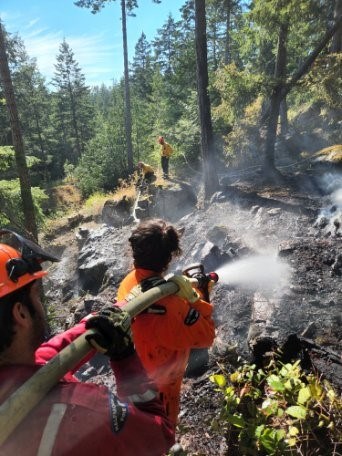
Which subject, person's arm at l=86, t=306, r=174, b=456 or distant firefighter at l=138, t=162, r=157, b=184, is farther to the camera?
distant firefighter at l=138, t=162, r=157, b=184

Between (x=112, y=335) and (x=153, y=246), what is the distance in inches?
50.8

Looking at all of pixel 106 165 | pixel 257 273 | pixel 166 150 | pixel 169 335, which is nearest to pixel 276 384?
pixel 169 335

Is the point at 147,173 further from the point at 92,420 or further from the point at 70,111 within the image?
the point at 70,111

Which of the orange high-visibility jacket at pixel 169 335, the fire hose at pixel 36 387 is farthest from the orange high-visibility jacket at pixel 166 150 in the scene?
the fire hose at pixel 36 387

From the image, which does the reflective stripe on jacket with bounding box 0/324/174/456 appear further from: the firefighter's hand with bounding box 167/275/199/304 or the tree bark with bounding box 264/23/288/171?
the tree bark with bounding box 264/23/288/171

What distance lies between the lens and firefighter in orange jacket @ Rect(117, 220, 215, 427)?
9.20 ft

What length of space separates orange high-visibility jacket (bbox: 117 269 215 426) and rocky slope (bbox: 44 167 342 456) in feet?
2.10

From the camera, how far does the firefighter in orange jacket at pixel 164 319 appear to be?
2.80 m

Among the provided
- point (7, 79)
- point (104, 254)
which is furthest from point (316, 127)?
point (7, 79)

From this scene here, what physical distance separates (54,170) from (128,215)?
120 ft

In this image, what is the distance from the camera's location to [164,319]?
278 cm

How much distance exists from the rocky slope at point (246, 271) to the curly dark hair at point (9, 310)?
7.12 feet

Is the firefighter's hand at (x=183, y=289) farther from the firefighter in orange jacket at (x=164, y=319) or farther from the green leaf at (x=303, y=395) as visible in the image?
the green leaf at (x=303, y=395)

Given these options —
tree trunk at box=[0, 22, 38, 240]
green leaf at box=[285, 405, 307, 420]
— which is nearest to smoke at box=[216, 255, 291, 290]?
green leaf at box=[285, 405, 307, 420]
